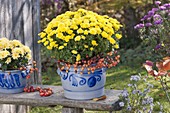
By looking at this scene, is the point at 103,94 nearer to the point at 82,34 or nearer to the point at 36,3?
the point at 82,34

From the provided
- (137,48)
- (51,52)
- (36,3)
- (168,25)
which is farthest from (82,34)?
(137,48)

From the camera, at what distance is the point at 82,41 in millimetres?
2396

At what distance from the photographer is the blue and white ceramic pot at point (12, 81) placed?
2.69 metres

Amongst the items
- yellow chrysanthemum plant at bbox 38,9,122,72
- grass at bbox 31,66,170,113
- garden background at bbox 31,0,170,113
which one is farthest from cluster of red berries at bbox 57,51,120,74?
garden background at bbox 31,0,170,113

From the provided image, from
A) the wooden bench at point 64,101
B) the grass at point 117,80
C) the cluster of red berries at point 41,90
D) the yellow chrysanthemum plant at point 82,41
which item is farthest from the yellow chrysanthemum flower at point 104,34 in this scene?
the grass at point 117,80

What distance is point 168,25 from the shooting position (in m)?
5.28

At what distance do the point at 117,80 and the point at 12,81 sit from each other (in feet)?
9.24

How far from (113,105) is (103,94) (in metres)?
0.18

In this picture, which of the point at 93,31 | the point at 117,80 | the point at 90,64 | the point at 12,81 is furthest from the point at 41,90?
the point at 117,80

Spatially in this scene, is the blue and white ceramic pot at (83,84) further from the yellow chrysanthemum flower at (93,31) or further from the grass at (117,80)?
the grass at (117,80)

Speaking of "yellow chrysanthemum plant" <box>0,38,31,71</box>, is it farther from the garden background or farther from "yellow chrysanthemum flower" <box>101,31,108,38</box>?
the garden background

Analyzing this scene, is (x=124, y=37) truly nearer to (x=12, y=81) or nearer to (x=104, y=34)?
(x=12, y=81)

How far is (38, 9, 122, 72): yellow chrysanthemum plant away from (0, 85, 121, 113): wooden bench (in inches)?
8.5

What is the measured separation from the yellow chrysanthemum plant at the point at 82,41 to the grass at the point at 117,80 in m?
1.70
